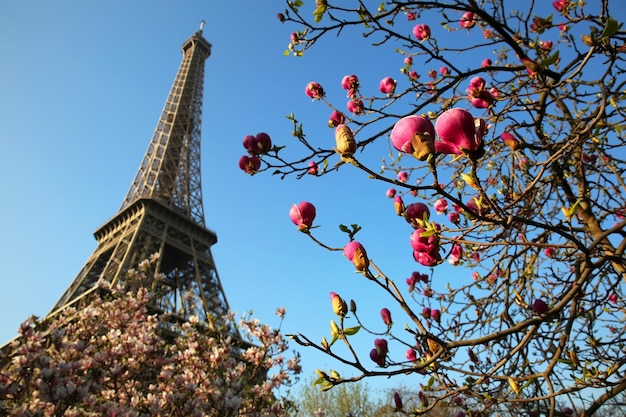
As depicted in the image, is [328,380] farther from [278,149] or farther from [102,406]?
[102,406]

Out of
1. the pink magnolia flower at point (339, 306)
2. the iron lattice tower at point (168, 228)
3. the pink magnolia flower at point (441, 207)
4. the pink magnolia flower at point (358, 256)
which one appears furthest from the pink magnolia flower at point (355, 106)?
the iron lattice tower at point (168, 228)

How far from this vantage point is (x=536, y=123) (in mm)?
2812

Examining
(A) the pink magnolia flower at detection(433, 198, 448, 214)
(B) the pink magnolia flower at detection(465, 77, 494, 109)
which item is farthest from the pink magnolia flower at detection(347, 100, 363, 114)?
(A) the pink magnolia flower at detection(433, 198, 448, 214)

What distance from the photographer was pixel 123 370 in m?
4.31

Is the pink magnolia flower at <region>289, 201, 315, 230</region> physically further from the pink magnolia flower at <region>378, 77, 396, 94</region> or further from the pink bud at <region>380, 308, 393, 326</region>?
the pink magnolia flower at <region>378, 77, 396, 94</region>

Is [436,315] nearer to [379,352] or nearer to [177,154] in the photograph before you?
[379,352]

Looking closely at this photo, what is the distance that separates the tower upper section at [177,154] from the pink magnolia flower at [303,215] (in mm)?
18688

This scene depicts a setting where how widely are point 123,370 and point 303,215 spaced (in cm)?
386

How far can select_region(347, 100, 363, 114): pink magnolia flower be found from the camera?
2728mm

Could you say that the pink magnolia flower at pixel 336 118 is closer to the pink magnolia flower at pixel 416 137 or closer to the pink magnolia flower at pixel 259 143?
the pink magnolia flower at pixel 259 143

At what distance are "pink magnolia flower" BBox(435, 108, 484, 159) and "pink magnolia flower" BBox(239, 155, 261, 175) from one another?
127 cm

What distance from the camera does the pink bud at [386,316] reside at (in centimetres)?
185

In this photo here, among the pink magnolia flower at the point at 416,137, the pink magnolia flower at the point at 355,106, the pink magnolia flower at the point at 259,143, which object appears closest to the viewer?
the pink magnolia flower at the point at 416,137

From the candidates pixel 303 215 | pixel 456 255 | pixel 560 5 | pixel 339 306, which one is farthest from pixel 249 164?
pixel 560 5
